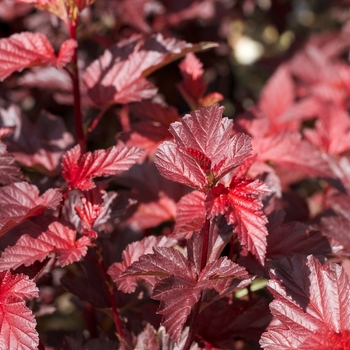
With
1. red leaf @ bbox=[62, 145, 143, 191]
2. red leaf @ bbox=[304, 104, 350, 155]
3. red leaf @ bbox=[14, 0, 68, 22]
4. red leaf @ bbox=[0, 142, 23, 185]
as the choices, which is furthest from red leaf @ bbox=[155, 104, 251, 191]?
red leaf @ bbox=[304, 104, 350, 155]

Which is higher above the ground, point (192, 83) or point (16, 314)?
point (192, 83)

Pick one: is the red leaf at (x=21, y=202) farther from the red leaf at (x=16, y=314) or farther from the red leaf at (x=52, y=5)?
the red leaf at (x=52, y=5)

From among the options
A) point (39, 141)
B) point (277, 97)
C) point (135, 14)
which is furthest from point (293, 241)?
point (135, 14)

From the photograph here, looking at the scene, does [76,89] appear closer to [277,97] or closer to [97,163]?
[97,163]

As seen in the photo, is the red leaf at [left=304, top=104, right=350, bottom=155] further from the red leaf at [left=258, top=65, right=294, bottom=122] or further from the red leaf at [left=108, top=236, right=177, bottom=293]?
the red leaf at [left=108, top=236, right=177, bottom=293]

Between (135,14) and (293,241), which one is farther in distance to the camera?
(135,14)

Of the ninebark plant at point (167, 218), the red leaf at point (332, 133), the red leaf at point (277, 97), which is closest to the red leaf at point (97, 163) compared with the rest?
the ninebark plant at point (167, 218)

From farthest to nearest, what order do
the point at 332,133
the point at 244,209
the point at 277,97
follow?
the point at 277,97 → the point at 332,133 → the point at 244,209
